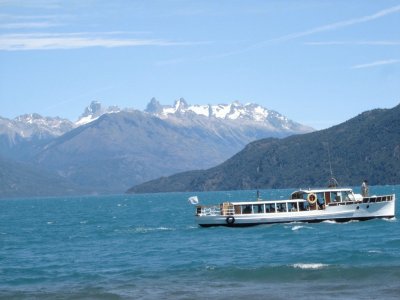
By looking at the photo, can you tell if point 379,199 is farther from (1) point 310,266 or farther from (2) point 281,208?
(1) point 310,266

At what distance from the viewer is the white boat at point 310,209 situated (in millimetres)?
110625

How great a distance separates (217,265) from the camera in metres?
70.2

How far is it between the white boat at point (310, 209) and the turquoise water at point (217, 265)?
9.93 feet

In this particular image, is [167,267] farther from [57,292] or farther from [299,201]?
[299,201]

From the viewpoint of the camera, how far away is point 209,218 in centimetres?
11550

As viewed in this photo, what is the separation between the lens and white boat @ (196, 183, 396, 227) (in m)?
111

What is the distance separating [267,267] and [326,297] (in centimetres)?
1480

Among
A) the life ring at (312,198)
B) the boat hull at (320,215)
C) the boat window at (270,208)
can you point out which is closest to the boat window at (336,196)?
the boat hull at (320,215)

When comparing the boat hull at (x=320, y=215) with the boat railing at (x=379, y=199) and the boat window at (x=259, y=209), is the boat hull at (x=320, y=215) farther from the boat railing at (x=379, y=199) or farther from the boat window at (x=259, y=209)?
the boat window at (x=259, y=209)

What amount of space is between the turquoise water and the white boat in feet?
9.93

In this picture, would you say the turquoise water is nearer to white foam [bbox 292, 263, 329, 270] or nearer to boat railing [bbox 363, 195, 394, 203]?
white foam [bbox 292, 263, 329, 270]

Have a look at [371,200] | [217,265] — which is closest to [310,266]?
[217,265]

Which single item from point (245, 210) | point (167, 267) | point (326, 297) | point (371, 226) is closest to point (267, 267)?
point (167, 267)

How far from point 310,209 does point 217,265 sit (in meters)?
43.4
